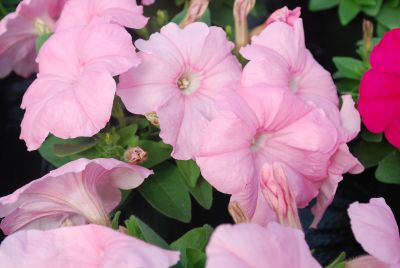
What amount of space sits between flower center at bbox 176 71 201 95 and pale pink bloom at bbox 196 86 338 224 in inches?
4.3

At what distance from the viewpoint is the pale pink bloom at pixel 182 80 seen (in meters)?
0.82

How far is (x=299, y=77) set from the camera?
928 millimetres

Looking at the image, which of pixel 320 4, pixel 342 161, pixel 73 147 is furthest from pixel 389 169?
pixel 320 4

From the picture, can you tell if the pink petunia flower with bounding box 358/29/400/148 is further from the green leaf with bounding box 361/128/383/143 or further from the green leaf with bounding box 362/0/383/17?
the green leaf with bounding box 362/0/383/17

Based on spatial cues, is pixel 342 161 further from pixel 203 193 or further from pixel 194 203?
pixel 194 203

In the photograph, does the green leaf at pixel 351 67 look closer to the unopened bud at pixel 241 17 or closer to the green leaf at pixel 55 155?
the unopened bud at pixel 241 17

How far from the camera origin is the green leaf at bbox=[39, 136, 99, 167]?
94 centimetres

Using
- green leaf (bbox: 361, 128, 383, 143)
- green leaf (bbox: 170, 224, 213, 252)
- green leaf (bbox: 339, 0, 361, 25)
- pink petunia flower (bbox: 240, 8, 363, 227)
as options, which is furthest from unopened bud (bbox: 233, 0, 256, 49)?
green leaf (bbox: 339, 0, 361, 25)

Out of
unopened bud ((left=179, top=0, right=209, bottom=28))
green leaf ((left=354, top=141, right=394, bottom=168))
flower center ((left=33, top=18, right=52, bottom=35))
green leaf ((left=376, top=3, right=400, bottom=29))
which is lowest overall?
green leaf ((left=354, top=141, right=394, bottom=168))

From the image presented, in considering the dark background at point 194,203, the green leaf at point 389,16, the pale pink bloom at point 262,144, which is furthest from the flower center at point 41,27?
the green leaf at point 389,16

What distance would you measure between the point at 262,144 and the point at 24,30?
22.3 inches

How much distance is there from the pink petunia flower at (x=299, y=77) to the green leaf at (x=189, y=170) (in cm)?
17

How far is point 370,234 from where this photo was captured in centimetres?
57

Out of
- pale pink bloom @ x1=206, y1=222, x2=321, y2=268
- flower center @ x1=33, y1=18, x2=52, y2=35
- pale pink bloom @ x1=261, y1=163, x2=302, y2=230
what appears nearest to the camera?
pale pink bloom @ x1=206, y1=222, x2=321, y2=268
